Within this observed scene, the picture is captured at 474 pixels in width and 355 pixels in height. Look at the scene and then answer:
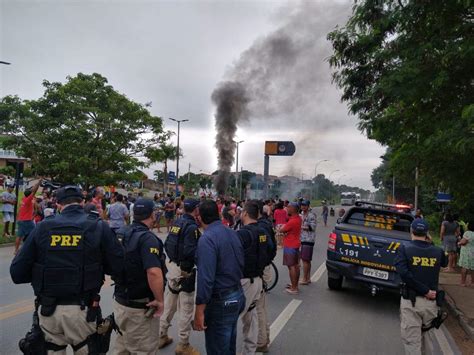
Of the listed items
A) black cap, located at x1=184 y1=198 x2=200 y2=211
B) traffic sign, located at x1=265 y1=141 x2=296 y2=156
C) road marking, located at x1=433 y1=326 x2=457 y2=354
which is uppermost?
traffic sign, located at x1=265 y1=141 x2=296 y2=156

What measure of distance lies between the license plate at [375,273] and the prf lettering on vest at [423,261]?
2.66 metres

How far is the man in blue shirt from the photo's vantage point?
318 cm

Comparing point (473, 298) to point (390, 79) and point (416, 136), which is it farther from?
point (390, 79)

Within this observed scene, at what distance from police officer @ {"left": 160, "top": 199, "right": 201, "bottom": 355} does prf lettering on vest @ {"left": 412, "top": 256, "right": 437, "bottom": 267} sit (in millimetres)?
2299

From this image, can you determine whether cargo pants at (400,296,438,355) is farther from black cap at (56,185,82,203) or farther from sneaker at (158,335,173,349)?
black cap at (56,185,82,203)

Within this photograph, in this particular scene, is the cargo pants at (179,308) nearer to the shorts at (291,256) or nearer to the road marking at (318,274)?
the shorts at (291,256)

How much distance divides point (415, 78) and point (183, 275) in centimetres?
509

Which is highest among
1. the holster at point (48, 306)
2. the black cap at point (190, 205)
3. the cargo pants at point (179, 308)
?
the black cap at point (190, 205)

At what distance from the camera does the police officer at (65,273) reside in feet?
9.64

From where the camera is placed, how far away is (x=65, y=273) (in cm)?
294

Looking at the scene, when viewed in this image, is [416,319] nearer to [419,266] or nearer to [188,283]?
[419,266]

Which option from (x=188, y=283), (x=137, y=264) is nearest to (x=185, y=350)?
(x=188, y=283)

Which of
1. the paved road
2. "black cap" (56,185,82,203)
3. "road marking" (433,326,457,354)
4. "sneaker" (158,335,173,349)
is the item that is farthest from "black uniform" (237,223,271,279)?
"road marking" (433,326,457,354)

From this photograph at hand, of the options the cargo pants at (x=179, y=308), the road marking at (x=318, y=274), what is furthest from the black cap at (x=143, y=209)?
the road marking at (x=318, y=274)
